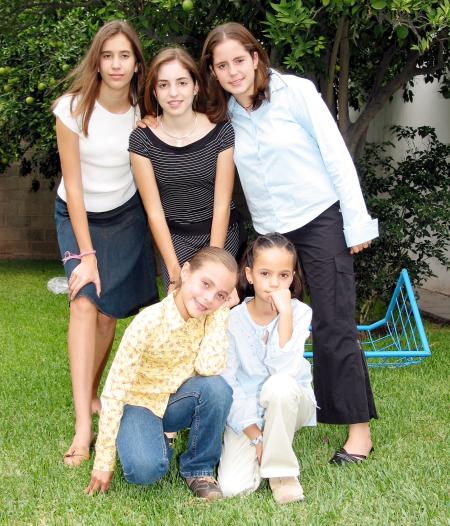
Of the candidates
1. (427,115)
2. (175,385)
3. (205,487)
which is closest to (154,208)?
(175,385)

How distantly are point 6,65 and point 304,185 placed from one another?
5.50 meters

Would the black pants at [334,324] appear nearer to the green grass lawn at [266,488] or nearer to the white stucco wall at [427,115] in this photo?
the green grass lawn at [266,488]

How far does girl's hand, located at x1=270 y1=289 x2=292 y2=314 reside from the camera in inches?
116

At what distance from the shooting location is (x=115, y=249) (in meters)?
3.51

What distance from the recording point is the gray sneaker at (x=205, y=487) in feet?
9.27

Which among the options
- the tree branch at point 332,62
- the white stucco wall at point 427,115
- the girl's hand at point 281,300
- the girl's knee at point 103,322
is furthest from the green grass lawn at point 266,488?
the white stucco wall at point 427,115

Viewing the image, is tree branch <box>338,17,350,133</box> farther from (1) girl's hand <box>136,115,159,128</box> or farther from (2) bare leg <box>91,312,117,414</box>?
(2) bare leg <box>91,312,117,414</box>

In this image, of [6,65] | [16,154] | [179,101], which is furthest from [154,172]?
[16,154]

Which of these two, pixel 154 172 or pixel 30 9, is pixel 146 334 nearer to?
pixel 154 172

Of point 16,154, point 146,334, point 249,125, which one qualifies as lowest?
point 16,154

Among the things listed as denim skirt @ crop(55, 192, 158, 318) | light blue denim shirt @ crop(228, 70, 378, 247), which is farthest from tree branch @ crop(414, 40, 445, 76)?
denim skirt @ crop(55, 192, 158, 318)

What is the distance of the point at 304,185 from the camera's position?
314cm

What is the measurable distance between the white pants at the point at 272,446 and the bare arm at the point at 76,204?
3.01 feet

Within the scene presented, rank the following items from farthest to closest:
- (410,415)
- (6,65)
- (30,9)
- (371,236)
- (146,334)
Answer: (6,65) → (30,9) → (410,415) → (371,236) → (146,334)
